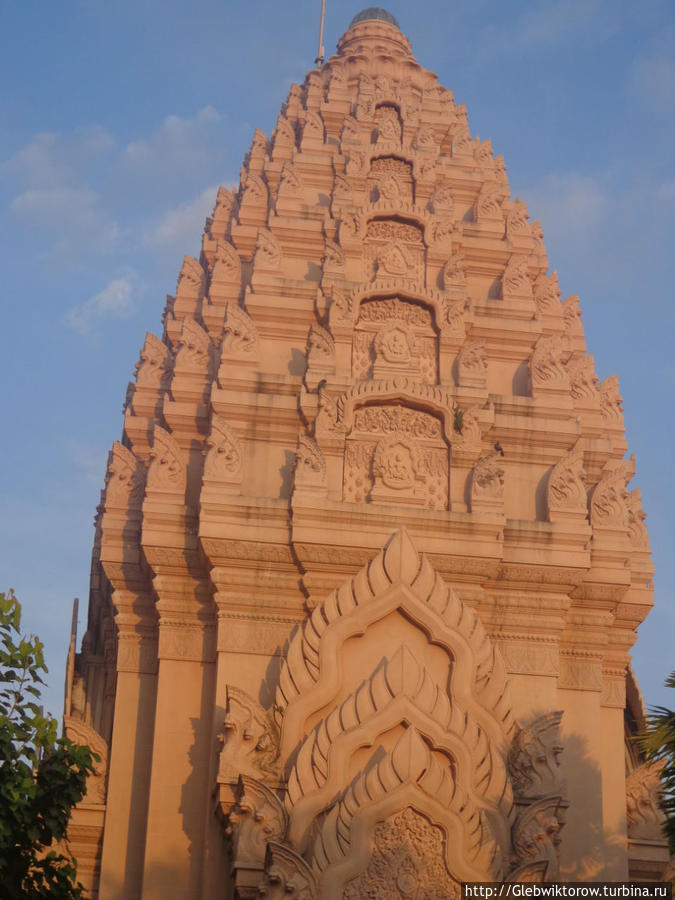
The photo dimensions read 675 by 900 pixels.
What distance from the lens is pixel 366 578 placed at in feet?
61.3

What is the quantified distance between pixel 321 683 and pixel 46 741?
4062mm

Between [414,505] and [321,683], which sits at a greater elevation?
[414,505]

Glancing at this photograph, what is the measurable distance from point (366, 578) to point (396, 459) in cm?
245

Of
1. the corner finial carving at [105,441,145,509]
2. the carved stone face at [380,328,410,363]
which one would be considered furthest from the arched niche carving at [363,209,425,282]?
the corner finial carving at [105,441,145,509]

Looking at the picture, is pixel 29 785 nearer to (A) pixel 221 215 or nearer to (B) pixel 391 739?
(B) pixel 391 739

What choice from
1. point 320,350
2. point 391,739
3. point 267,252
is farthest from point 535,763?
point 267,252

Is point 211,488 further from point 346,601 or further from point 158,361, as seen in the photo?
point 158,361

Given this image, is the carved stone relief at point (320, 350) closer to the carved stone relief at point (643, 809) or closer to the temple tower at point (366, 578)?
the temple tower at point (366, 578)

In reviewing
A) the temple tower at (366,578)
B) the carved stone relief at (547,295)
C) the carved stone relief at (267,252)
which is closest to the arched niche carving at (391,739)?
the temple tower at (366,578)

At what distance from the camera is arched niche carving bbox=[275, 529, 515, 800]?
1817 cm

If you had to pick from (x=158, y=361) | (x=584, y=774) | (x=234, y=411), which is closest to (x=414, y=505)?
(x=234, y=411)

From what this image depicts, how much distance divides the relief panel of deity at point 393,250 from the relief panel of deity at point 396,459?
3063 millimetres

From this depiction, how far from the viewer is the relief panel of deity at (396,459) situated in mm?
20203

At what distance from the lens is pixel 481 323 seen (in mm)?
22938
